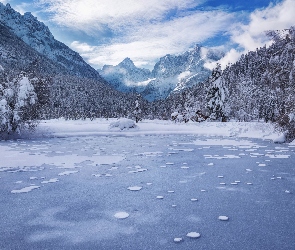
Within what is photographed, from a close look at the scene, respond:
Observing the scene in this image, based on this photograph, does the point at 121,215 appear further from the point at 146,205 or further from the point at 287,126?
the point at 287,126

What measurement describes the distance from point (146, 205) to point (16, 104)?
1742 centimetres

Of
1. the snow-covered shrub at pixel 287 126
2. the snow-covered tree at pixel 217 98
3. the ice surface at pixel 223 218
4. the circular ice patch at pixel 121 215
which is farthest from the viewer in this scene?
the snow-covered tree at pixel 217 98

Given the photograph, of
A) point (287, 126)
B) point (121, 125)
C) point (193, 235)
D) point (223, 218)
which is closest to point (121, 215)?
point (193, 235)

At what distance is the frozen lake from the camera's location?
14.2ft

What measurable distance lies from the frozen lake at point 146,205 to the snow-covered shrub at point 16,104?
33.0 ft

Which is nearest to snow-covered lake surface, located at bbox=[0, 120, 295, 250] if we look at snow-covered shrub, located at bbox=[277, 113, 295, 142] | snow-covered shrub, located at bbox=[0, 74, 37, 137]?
snow-covered shrub, located at bbox=[277, 113, 295, 142]

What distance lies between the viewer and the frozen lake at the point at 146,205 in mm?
4320

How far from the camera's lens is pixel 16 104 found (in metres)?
20.1

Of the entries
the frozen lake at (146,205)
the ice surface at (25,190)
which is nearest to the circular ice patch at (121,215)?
the frozen lake at (146,205)

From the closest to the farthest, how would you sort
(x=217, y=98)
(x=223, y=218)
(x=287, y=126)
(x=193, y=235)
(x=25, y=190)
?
(x=193, y=235)
(x=223, y=218)
(x=25, y=190)
(x=287, y=126)
(x=217, y=98)

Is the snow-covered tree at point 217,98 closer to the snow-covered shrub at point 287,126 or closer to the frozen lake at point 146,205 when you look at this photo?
the snow-covered shrub at point 287,126

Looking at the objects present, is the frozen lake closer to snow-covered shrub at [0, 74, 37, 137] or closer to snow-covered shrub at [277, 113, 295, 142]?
snow-covered shrub at [277, 113, 295, 142]

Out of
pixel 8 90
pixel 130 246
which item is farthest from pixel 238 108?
pixel 130 246

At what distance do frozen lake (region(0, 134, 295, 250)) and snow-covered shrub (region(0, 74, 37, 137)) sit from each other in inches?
396
